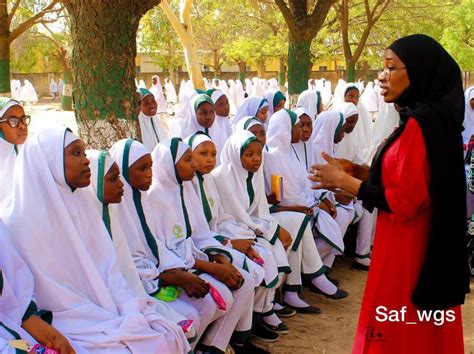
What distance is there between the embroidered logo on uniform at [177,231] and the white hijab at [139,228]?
0.17 meters

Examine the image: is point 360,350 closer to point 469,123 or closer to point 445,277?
point 445,277

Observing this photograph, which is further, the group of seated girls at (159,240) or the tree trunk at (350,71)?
the tree trunk at (350,71)

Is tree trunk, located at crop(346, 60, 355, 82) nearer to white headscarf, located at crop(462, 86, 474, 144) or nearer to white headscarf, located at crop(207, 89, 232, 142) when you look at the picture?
white headscarf, located at crop(462, 86, 474, 144)

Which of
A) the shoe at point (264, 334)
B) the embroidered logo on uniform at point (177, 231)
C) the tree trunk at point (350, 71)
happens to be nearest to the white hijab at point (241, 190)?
the shoe at point (264, 334)

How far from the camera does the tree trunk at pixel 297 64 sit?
9125mm

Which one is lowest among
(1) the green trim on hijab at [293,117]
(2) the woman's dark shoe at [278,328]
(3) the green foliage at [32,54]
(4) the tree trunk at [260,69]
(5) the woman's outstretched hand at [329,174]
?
(2) the woman's dark shoe at [278,328]

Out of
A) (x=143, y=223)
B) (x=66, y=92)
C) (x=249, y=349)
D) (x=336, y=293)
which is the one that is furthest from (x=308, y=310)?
(x=66, y=92)

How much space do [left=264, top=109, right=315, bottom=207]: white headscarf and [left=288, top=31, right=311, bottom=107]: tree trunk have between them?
4015 millimetres

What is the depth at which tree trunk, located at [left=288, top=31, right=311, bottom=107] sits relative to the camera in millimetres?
9125

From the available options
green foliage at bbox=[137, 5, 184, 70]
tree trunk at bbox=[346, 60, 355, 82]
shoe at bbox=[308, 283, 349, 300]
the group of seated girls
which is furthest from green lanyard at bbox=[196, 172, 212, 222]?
green foliage at bbox=[137, 5, 184, 70]

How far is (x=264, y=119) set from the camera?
6.97 meters

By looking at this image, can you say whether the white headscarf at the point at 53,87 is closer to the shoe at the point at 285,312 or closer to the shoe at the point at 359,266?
the shoe at the point at 359,266

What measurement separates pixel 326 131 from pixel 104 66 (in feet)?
7.93

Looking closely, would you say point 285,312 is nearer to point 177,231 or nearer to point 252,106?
point 177,231
